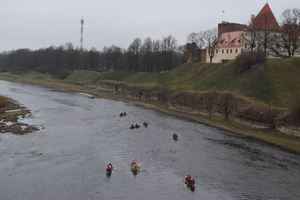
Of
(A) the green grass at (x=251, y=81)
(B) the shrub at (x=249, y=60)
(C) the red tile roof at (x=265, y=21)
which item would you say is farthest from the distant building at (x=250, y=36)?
(A) the green grass at (x=251, y=81)

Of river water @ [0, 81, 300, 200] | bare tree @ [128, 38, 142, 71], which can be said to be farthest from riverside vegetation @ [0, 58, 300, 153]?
bare tree @ [128, 38, 142, 71]

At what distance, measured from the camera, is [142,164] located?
41.8 metres

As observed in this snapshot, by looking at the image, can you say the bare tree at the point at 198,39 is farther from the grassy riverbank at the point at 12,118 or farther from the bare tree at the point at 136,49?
the grassy riverbank at the point at 12,118

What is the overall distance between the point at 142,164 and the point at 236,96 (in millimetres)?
34042

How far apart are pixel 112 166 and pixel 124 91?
251 feet

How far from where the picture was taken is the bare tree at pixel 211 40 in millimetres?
113438

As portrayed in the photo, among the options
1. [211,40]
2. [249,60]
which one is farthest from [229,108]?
[211,40]

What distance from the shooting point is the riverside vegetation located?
2299 inches

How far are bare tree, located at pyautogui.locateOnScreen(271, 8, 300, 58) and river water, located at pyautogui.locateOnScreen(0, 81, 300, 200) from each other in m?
35.9

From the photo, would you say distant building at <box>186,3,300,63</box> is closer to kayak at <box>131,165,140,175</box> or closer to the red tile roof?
the red tile roof

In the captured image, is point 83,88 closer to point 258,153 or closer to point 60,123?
point 60,123

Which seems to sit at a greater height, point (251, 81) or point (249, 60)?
point (249, 60)

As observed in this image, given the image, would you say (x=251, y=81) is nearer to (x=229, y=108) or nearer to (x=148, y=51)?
(x=229, y=108)

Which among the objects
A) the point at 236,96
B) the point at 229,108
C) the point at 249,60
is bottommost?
the point at 229,108
